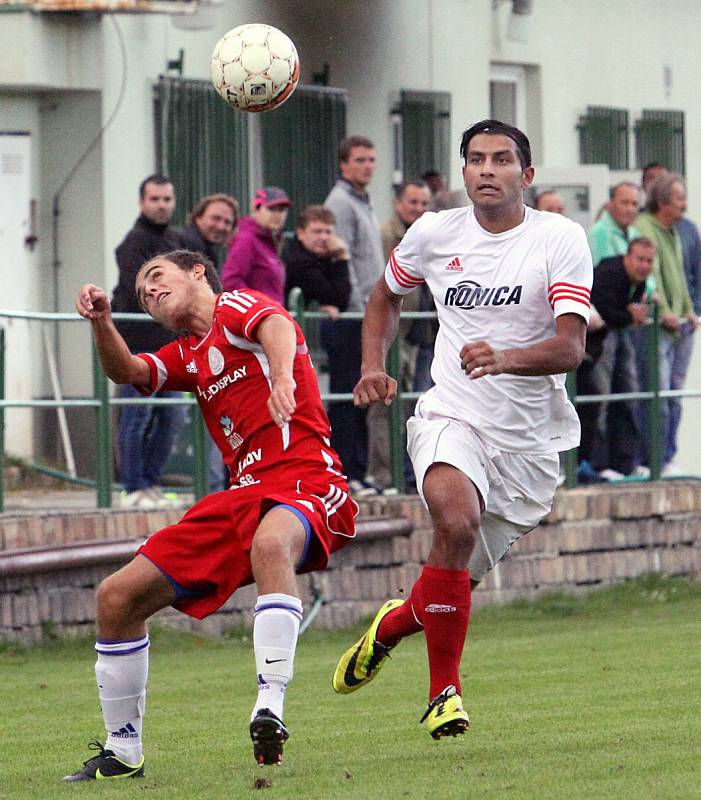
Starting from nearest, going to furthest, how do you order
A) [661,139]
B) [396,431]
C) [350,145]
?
[350,145] < [396,431] < [661,139]

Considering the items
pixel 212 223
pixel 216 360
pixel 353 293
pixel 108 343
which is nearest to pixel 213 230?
pixel 212 223

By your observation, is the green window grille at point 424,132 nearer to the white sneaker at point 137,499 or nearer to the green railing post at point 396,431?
the green railing post at point 396,431

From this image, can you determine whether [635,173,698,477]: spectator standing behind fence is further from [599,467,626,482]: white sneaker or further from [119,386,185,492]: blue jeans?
[119,386,185,492]: blue jeans

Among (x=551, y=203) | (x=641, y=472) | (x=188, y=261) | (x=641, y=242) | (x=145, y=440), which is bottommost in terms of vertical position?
(x=641, y=472)

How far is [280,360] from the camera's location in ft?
24.1

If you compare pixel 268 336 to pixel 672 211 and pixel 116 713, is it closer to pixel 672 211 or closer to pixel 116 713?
pixel 116 713

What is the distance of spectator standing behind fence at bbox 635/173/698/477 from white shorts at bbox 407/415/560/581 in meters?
7.49

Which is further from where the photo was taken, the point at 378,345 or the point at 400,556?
the point at 400,556

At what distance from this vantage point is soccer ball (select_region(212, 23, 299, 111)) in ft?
32.4

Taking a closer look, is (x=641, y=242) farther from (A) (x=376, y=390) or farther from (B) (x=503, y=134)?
(A) (x=376, y=390)

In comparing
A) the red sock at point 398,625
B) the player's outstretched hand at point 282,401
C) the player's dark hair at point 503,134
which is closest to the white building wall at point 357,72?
the red sock at point 398,625

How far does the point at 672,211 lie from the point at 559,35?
23.8 feet

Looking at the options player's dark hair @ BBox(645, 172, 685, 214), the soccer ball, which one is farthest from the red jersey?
player's dark hair @ BBox(645, 172, 685, 214)

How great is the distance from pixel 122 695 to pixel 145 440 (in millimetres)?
5749
